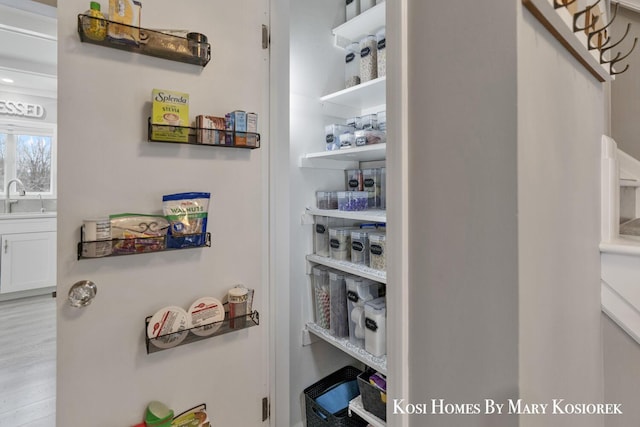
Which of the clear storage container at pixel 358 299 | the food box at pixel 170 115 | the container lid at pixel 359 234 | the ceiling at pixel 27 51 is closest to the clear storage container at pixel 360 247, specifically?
the container lid at pixel 359 234

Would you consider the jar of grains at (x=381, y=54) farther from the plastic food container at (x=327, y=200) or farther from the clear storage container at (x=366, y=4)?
the plastic food container at (x=327, y=200)

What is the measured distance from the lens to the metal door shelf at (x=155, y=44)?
39.1 inches

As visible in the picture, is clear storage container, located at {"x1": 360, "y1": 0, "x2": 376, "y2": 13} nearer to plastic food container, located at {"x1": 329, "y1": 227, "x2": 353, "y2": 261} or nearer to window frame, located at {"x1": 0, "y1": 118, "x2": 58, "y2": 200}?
plastic food container, located at {"x1": 329, "y1": 227, "x2": 353, "y2": 261}

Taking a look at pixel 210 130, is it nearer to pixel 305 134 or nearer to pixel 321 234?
pixel 305 134

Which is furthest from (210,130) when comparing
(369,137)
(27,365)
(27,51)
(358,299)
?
(27,51)

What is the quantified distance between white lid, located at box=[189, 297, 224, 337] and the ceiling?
2188mm

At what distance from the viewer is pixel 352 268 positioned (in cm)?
161

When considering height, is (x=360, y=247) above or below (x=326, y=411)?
above

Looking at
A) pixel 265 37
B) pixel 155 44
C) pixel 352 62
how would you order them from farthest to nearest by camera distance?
pixel 352 62
pixel 265 37
pixel 155 44

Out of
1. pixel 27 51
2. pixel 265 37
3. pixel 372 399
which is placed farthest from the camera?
pixel 27 51

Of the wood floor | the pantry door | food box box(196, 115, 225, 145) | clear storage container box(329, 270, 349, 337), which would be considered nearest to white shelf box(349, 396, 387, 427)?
clear storage container box(329, 270, 349, 337)

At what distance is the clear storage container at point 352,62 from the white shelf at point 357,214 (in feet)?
2.53

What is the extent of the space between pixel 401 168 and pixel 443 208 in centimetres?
12

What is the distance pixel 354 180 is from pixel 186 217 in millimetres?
1086
